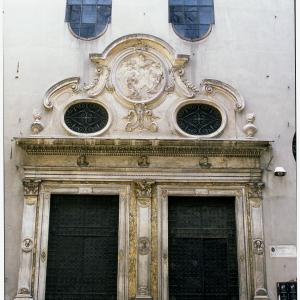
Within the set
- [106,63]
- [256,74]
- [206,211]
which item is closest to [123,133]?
[106,63]

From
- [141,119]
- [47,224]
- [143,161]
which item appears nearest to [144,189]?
[143,161]

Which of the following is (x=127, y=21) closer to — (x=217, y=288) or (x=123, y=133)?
(x=123, y=133)

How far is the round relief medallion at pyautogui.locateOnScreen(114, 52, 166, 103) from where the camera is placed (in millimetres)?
15172

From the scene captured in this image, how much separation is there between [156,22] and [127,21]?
2.80 feet

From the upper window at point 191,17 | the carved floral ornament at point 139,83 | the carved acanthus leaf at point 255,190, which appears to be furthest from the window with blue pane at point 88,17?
the carved acanthus leaf at point 255,190

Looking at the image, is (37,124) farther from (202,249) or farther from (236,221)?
(236,221)

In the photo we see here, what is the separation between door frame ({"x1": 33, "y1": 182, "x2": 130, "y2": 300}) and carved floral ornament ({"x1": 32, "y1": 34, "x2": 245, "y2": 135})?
172 centimetres

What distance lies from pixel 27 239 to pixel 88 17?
6.76 metres

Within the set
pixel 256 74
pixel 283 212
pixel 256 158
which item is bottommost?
pixel 283 212

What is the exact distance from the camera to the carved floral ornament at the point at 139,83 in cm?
1502

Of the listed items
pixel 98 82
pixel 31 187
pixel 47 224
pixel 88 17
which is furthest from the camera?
pixel 88 17

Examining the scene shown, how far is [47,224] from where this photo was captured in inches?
558

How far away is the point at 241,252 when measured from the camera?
14.0 m

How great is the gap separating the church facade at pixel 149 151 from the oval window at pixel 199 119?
0.03 metres
